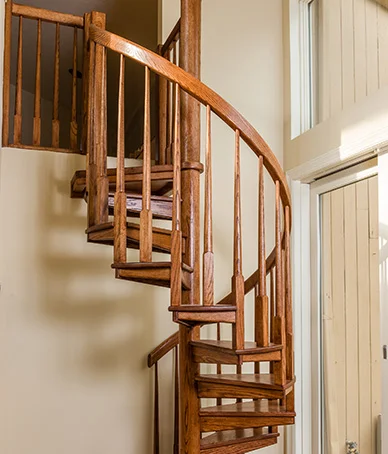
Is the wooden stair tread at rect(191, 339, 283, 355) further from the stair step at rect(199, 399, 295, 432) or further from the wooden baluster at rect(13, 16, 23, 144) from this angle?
the wooden baluster at rect(13, 16, 23, 144)

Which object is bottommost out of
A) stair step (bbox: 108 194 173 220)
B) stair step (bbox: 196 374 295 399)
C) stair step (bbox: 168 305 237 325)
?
stair step (bbox: 196 374 295 399)

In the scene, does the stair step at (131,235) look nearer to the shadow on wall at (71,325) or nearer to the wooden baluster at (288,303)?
the wooden baluster at (288,303)

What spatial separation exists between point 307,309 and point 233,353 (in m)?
1.30

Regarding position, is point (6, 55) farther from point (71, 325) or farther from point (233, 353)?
point (233, 353)

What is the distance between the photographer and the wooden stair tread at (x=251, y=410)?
2.82 meters

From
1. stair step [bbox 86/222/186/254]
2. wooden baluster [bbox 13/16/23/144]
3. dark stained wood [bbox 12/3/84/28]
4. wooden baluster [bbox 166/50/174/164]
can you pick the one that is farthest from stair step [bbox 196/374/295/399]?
dark stained wood [bbox 12/3/84/28]

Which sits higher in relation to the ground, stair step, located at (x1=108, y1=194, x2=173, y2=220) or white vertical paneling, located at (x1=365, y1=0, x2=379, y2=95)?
white vertical paneling, located at (x1=365, y1=0, x2=379, y2=95)

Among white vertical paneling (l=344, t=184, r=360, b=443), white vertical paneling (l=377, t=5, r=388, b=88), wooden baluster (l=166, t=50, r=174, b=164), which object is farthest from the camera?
wooden baluster (l=166, t=50, r=174, b=164)

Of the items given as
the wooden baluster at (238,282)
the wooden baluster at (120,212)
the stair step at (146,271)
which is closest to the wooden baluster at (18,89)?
the wooden baluster at (120,212)

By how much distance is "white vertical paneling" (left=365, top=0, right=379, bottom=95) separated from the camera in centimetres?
329

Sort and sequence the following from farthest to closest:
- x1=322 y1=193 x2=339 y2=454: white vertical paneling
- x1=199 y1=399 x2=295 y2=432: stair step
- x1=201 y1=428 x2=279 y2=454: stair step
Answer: x1=322 y1=193 x2=339 y2=454: white vertical paneling
x1=201 y1=428 x2=279 y2=454: stair step
x1=199 y1=399 x2=295 y2=432: stair step

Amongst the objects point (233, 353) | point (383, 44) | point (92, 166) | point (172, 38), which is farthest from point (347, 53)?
point (233, 353)

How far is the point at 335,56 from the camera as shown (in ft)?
12.3

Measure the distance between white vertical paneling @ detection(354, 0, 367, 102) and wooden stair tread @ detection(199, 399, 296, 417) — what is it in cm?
166
